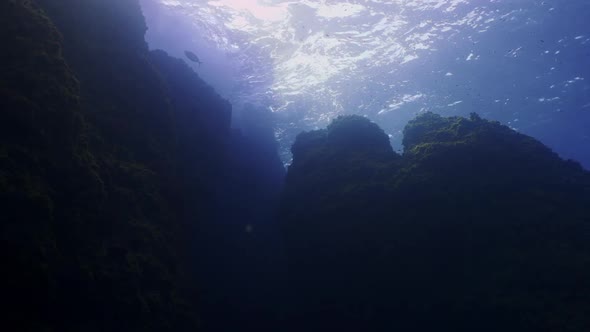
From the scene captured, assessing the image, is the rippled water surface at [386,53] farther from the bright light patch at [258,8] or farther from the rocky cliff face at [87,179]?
the rocky cliff face at [87,179]

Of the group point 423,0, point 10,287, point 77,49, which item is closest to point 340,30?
point 423,0

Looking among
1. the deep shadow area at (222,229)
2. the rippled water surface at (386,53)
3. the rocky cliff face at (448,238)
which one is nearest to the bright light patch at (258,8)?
the rippled water surface at (386,53)

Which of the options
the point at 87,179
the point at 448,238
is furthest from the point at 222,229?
the point at 87,179

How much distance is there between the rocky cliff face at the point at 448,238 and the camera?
9438mm

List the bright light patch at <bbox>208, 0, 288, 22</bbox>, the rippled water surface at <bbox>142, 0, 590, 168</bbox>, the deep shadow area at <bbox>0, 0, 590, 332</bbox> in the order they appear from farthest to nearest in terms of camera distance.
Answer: the rippled water surface at <bbox>142, 0, 590, 168</bbox>, the bright light patch at <bbox>208, 0, 288, 22</bbox>, the deep shadow area at <bbox>0, 0, 590, 332</bbox>

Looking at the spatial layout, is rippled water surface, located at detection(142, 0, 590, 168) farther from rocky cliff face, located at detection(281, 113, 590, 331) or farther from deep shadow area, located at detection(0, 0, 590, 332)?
rocky cliff face, located at detection(281, 113, 590, 331)

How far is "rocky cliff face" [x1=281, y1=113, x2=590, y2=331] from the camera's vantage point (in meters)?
9.44

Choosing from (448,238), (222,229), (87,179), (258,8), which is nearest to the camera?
(87,179)

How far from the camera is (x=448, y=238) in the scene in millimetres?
11242

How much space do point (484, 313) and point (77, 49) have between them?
47.4ft

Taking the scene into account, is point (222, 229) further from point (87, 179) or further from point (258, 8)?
point (87, 179)

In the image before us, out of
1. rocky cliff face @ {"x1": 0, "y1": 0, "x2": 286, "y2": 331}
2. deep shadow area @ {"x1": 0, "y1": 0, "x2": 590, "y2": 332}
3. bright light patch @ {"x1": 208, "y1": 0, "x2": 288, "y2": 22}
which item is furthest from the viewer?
bright light patch @ {"x1": 208, "y1": 0, "x2": 288, "y2": 22}

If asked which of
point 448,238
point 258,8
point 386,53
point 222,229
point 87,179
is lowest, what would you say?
point 448,238

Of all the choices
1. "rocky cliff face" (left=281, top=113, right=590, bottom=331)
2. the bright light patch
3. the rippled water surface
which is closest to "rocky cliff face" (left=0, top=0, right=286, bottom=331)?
"rocky cliff face" (left=281, top=113, right=590, bottom=331)
